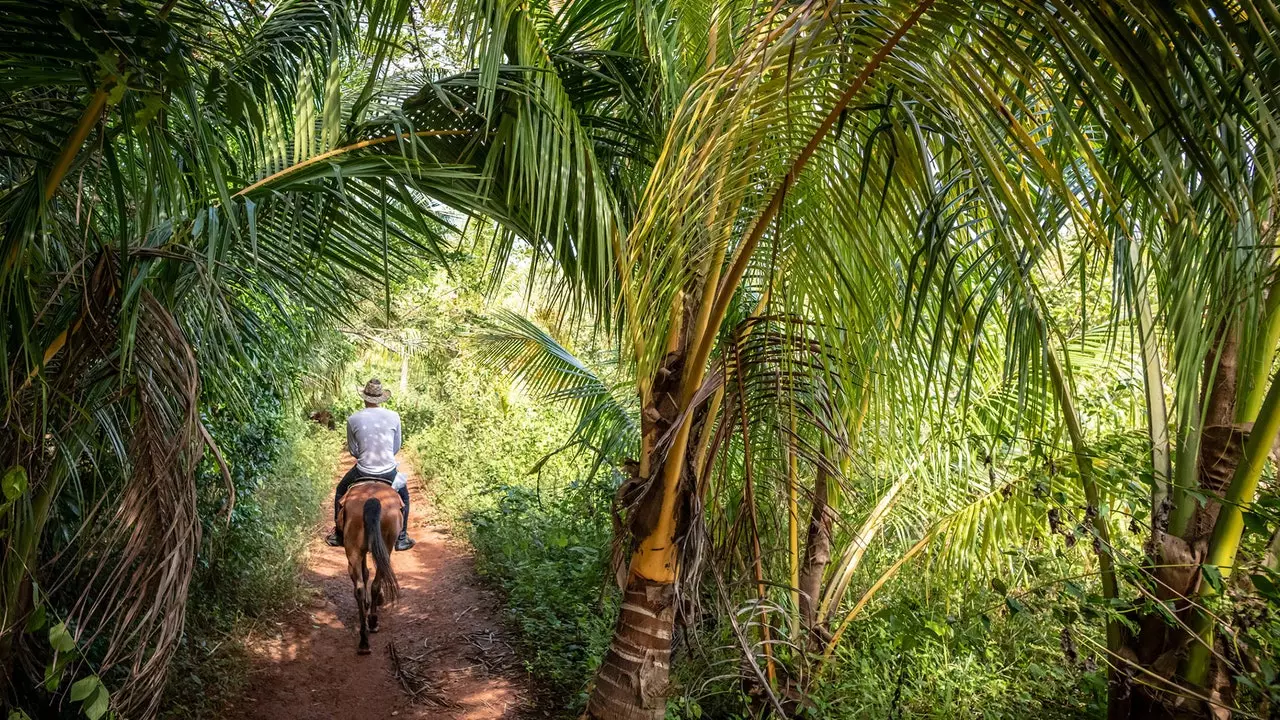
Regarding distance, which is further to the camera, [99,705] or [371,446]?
[371,446]

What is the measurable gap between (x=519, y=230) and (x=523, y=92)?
63 cm

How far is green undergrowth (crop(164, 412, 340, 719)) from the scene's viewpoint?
4.68 metres

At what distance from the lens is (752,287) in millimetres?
3805

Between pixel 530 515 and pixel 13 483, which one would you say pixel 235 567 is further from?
pixel 13 483

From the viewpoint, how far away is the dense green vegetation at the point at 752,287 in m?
1.69

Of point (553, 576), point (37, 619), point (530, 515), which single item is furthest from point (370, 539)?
point (37, 619)

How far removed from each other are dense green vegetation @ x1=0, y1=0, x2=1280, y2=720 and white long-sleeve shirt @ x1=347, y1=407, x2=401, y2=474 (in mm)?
1770

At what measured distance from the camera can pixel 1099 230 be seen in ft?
4.57

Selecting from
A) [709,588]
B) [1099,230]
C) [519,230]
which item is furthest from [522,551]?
[1099,230]

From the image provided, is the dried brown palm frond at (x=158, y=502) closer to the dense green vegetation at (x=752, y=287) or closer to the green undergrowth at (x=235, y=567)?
the dense green vegetation at (x=752, y=287)

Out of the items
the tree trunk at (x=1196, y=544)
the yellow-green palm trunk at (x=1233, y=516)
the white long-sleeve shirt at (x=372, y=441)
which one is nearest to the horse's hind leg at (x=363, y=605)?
the white long-sleeve shirt at (x=372, y=441)

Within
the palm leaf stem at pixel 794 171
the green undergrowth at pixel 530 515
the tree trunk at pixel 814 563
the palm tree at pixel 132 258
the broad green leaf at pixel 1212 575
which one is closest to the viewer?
the palm leaf stem at pixel 794 171

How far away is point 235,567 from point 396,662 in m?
1.44

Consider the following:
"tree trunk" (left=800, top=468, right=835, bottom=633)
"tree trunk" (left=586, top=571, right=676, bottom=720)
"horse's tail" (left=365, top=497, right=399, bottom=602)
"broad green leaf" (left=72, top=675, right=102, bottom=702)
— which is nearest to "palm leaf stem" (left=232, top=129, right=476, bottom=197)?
"broad green leaf" (left=72, top=675, right=102, bottom=702)
